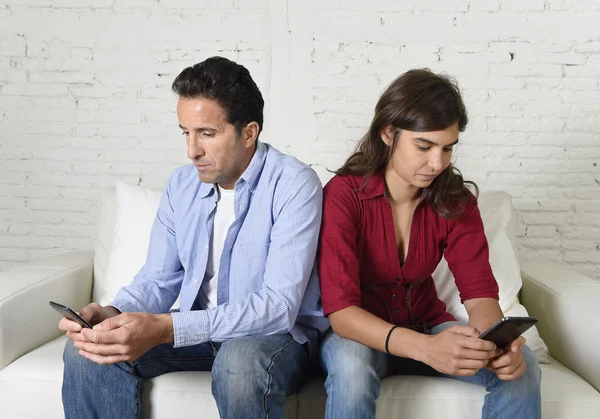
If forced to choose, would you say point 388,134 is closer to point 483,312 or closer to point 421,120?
point 421,120

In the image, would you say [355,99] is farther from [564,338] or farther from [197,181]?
[564,338]

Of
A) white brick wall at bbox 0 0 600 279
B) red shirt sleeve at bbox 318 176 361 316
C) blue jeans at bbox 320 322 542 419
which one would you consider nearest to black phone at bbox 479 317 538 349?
blue jeans at bbox 320 322 542 419

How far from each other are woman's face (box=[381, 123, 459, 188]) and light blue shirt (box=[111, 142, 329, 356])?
0.76ft

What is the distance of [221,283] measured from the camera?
6.61 ft

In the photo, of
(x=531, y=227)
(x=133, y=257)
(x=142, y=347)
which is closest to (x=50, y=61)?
(x=133, y=257)

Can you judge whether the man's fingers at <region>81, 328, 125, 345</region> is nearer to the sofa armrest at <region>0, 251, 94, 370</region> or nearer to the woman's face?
the sofa armrest at <region>0, 251, 94, 370</region>

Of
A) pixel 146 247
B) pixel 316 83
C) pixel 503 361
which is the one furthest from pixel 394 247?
pixel 316 83

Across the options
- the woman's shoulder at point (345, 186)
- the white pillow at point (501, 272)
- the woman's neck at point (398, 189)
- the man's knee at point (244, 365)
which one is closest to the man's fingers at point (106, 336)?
the man's knee at point (244, 365)

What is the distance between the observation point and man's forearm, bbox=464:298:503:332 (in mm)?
1921

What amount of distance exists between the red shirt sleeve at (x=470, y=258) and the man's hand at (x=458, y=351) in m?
0.26

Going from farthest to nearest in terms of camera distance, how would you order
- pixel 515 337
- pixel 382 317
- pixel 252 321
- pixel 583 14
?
pixel 583 14 → pixel 382 317 → pixel 252 321 → pixel 515 337

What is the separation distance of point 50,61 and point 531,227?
2045mm

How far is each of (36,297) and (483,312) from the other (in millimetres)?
1254

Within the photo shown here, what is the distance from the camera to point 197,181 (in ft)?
6.98
